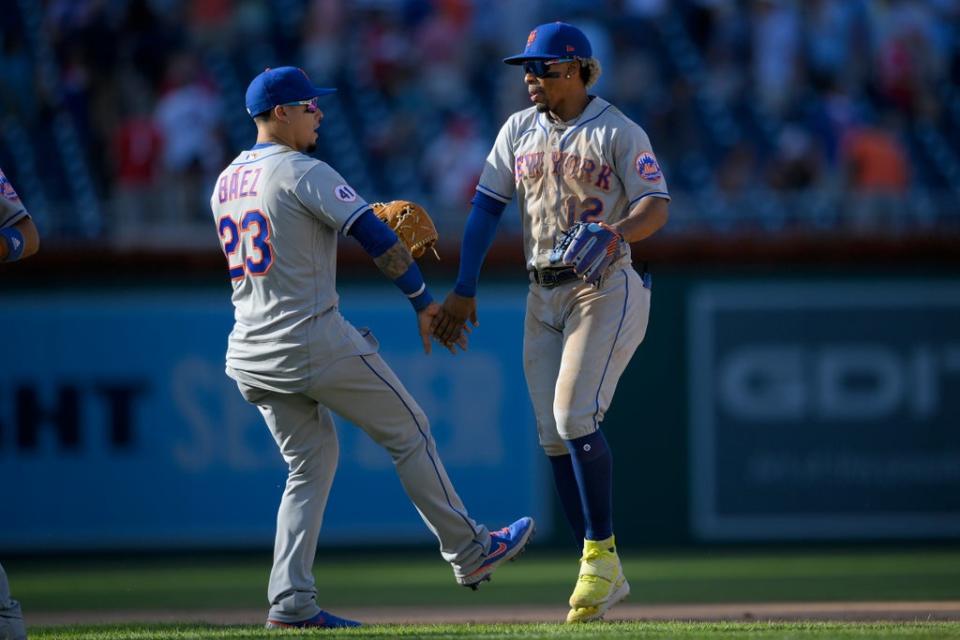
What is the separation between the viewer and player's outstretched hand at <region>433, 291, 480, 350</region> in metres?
5.65

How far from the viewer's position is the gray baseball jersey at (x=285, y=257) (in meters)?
5.30

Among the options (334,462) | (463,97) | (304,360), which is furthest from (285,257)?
(463,97)

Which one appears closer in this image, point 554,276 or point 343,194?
point 343,194

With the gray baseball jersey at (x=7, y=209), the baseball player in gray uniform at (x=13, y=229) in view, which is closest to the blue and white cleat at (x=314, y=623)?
the baseball player in gray uniform at (x=13, y=229)

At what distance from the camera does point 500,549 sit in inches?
222

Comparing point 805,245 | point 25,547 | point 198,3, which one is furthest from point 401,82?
point 25,547

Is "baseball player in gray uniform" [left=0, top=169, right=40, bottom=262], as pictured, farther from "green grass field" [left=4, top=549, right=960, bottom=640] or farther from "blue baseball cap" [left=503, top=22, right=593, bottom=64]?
"blue baseball cap" [left=503, top=22, right=593, bottom=64]

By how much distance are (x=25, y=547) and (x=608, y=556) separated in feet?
16.5

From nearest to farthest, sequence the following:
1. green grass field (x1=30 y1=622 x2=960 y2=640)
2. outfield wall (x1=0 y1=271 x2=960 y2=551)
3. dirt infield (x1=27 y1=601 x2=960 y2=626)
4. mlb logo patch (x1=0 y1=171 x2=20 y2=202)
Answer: green grass field (x1=30 y1=622 x2=960 y2=640)
mlb logo patch (x1=0 y1=171 x2=20 y2=202)
dirt infield (x1=27 y1=601 x2=960 y2=626)
outfield wall (x1=0 y1=271 x2=960 y2=551)

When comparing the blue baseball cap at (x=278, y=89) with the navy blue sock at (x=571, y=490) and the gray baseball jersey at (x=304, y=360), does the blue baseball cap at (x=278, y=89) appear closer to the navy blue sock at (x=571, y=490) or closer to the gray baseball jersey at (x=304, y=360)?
the gray baseball jersey at (x=304, y=360)

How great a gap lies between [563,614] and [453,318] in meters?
1.51

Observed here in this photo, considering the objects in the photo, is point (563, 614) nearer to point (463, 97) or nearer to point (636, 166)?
point (636, 166)

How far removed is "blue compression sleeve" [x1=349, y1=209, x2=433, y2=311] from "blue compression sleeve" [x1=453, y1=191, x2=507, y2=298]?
358mm

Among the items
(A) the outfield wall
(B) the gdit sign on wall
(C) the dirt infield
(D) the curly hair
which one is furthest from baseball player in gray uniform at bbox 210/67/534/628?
(B) the gdit sign on wall
